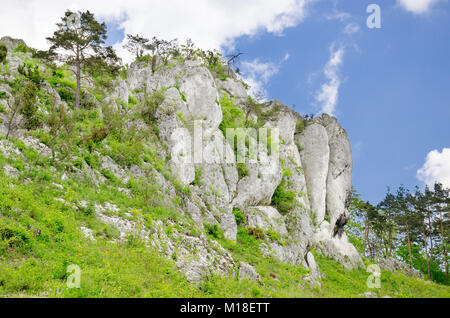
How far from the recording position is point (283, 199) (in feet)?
104

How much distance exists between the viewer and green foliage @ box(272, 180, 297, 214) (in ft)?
101

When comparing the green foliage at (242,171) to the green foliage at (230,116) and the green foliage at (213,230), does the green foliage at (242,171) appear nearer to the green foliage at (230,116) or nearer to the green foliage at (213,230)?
the green foliage at (230,116)

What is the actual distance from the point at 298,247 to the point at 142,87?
27.2m

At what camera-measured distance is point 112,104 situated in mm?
24719

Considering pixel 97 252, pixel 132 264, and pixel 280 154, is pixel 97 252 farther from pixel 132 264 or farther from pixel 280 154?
pixel 280 154

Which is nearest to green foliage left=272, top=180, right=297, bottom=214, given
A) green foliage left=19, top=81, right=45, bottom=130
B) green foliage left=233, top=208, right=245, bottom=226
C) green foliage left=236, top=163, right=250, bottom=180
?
green foliage left=236, top=163, right=250, bottom=180

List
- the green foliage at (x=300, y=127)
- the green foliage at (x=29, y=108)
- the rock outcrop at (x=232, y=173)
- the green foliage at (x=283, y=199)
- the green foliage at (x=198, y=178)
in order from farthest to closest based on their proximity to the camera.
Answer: the green foliage at (x=300, y=127) → the green foliage at (x=283, y=199) → the green foliage at (x=198, y=178) → the rock outcrop at (x=232, y=173) → the green foliage at (x=29, y=108)

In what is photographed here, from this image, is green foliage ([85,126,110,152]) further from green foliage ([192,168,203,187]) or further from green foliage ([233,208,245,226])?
green foliage ([233,208,245,226])

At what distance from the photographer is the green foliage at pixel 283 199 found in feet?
101

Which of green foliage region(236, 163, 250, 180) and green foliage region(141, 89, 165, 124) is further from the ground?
green foliage region(141, 89, 165, 124)

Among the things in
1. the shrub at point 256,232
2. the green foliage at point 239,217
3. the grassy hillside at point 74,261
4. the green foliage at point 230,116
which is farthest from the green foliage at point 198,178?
the grassy hillside at point 74,261

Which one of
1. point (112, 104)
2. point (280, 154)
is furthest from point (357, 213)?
point (112, 104)

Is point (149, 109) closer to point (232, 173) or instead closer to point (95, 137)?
point (95, 137)

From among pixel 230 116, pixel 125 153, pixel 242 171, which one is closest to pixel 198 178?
pixel 242 171
